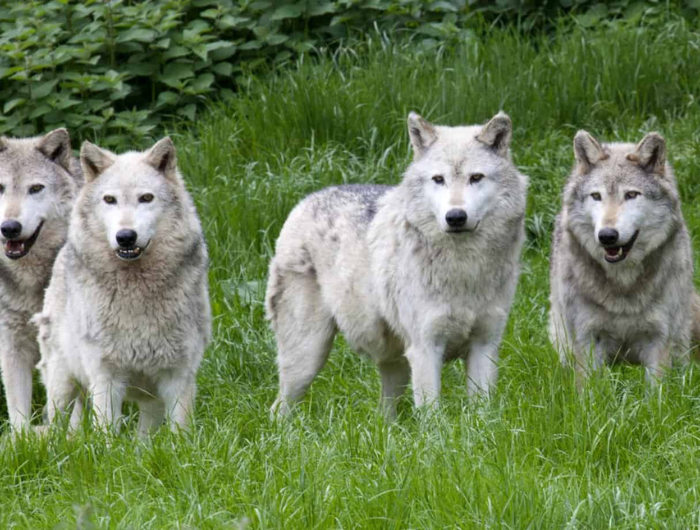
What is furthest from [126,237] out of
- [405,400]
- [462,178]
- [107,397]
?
[405,400]

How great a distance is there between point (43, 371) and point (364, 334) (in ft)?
5.85

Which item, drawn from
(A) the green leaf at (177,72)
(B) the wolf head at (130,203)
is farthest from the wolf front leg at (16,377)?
(A) the green leaf at (177,72)

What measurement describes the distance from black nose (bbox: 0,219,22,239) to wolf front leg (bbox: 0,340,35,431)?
2.18ft

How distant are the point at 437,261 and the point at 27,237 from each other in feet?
7.78

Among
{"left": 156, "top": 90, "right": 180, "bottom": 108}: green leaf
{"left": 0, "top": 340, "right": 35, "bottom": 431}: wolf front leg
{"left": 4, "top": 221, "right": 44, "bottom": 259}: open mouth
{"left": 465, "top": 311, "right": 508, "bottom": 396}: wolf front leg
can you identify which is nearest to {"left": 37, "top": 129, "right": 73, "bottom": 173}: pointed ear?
{"left": 4, "top": 221, "right": 44, "bottom": 259}: open mouth

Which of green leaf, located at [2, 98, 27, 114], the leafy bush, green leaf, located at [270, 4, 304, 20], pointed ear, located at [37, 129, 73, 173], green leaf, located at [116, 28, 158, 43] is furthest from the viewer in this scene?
green leaf, located at [270, 4, 304, 20]

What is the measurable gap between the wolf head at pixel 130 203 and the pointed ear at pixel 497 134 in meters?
1.60

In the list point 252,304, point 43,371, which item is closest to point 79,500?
point 43,371

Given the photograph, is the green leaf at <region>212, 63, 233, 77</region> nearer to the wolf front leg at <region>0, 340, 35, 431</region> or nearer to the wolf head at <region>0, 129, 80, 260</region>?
the wolf head at <region>0, 129, 80, 260</region>

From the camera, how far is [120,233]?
5.34 meters

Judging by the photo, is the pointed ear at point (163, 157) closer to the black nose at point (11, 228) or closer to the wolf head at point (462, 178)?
the black nose at point (11, 228)

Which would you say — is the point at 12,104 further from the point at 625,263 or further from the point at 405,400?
the point at 625,263

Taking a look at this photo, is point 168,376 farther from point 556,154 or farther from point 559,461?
point 556,154

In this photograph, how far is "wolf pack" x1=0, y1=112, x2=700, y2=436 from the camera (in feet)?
18.2
